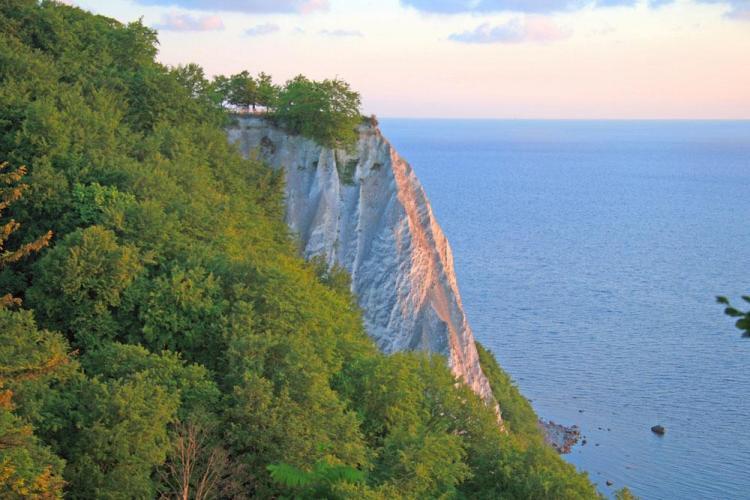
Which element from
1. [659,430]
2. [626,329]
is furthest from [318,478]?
[626,329]

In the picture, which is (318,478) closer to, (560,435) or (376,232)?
(376,232)

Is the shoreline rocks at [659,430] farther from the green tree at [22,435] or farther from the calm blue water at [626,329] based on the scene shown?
the green tree at [22,435]

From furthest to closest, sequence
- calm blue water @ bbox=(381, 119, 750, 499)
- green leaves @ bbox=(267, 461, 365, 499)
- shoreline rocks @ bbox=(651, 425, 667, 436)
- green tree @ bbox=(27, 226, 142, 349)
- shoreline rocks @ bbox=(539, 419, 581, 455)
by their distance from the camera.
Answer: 1. shoreline rocks @ bbox=(651, 425, 667, 436)
2. shoreline rocks @ bbox=(539, 419, 581, 455)
3. calm blue water @ bbox=(381, 119, 750, 499)
4. green tree @ bbox=(27, 226, 142, 349)
5. green leaves @ bbox=(267, 461, 365, 499)

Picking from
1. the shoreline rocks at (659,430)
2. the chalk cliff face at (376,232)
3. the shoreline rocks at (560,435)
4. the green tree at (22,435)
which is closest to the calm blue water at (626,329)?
the shoreline rocks at (659,430)

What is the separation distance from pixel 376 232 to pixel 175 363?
95.3ft

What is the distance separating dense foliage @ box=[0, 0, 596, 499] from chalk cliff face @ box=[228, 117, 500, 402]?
37.5 ft

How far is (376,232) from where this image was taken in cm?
5162

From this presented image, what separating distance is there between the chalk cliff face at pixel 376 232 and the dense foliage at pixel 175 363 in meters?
11.4

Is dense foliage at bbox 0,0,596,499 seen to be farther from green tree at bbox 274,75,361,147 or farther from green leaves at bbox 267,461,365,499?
green tree at bbox 274,75,361,147

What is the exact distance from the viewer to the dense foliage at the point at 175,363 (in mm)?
19828

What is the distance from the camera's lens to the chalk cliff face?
5038cm

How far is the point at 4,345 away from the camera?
69.3 feet

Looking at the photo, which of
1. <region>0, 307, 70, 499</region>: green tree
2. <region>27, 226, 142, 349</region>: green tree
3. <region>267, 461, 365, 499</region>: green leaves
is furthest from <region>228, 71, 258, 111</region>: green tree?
<region>267, 461, 365, 499</region>: green leaves

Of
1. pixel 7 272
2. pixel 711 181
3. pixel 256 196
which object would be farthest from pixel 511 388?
pixel 711 181
